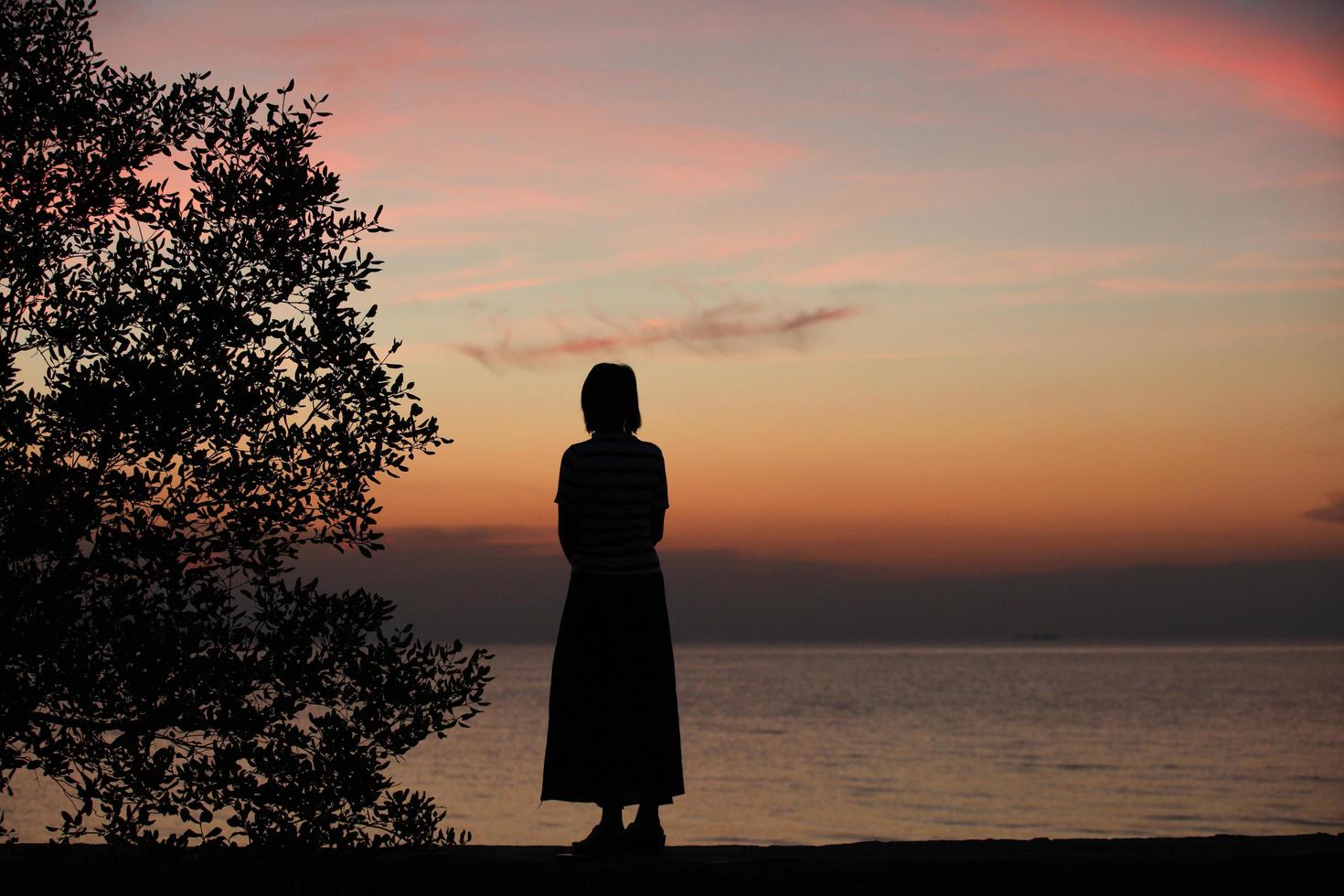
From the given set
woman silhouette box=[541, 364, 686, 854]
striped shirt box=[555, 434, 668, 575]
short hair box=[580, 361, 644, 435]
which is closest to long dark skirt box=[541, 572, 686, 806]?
woman silhouette box=[541, 364, 686, 854]

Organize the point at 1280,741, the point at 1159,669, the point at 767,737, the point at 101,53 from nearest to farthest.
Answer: the point at 101,53
the point at 1280,741
the point at 767,737
the point at 1159,669

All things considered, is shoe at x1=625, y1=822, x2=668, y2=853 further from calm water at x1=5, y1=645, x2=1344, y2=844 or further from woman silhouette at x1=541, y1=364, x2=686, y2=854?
calm water at x1=5, y1=645, x2=1344, y2=844

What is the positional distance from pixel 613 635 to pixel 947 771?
50.5m

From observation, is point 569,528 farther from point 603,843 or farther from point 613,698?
point 603,843

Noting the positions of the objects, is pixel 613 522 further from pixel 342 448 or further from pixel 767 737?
pixel 767 737

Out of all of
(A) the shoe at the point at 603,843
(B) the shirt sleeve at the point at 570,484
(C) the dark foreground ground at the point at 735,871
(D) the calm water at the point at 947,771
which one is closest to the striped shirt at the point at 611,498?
(B) the shirt sleeve at the point at 570,484

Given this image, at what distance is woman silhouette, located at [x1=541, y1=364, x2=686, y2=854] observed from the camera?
26.8 feet

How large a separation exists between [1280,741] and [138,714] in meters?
71.7

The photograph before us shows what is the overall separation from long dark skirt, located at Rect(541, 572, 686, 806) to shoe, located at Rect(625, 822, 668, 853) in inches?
6.5

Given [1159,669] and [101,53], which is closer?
[101,53]

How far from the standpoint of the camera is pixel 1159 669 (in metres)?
187

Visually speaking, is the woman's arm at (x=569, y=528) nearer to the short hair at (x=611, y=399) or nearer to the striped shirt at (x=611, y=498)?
the striped shirt at (x=611, y=498)

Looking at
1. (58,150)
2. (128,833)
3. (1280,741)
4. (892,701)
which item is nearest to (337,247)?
(58,150)

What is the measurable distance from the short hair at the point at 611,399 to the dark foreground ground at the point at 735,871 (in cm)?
Result: 271
